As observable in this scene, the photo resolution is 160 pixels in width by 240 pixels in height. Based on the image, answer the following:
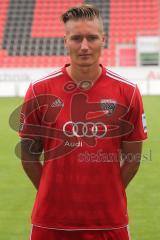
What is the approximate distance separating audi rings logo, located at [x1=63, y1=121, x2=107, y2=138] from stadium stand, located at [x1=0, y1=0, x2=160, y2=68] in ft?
79.1

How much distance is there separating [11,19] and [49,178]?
2808 centimetres

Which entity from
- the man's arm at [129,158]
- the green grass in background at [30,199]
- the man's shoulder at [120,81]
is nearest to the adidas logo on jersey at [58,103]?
the man's shoulder at [120,81]

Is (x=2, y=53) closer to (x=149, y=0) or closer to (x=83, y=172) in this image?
(x=149, y=0)

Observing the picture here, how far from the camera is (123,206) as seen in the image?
2.71 m

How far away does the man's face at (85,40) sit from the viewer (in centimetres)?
261

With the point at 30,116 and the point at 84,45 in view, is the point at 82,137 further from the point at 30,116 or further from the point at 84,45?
the point at 84,45

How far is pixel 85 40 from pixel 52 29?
27.1 meters

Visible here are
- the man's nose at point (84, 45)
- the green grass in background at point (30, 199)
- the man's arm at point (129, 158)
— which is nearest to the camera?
the man's nose at point (84, 45)

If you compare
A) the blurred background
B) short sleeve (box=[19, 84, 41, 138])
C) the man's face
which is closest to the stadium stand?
the blurred background

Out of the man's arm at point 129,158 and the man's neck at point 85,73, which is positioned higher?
the man's neck at point 85,73

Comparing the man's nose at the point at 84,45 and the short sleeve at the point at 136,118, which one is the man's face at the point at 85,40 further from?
the short sleeve at the point at 136,118

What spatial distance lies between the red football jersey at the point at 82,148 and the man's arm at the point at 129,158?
0.10m

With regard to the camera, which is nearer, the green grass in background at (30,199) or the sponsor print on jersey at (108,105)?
the sponsor print on jersey at (108,105)

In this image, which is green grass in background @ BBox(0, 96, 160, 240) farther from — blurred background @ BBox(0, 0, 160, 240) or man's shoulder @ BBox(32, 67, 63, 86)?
man's shoulder @ BBox(32, 67, 63, 86)
